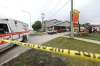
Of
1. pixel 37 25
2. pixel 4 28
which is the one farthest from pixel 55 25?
pixel 4 28

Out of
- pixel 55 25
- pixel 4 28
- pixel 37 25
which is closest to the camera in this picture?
pixel 4 28

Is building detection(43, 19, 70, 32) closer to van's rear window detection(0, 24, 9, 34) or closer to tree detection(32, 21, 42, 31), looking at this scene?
tree detection(32, 21, 42, 31)

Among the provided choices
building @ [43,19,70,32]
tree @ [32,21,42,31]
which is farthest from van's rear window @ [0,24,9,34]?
building @ [43,19,70,32]

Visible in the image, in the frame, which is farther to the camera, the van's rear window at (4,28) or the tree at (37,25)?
the tree at (37,25)

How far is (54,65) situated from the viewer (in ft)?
27.6

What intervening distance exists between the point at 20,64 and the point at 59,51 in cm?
456

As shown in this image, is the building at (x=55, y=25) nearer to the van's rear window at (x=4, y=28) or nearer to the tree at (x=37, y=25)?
the tree at (x=37, y=25)

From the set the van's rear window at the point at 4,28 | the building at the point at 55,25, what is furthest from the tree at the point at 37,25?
the van's rear window at the point at 4,28

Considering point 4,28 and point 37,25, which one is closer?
point 4,28

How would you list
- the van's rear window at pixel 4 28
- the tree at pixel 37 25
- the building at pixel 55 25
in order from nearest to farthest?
1. the van's rear window at pixel 4 28
2. the tree at pixel 37 25
3. the building at pixel 55 25

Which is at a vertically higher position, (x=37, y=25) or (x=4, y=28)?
(x=37, y=25)

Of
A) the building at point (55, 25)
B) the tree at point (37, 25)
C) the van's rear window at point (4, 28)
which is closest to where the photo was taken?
the van's rear window at point (4, 28)

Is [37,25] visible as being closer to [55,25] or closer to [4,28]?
[55,25]

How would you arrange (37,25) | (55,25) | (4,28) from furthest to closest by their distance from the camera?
(55,25)
(37,25)
(4,28)
